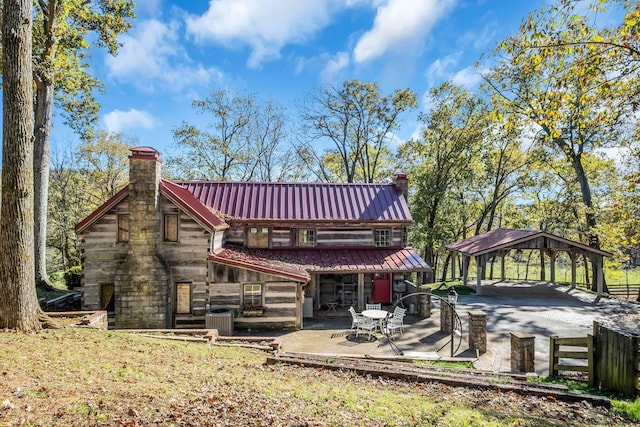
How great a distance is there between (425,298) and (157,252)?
41.1 ft

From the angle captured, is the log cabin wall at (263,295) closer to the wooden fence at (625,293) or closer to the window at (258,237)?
the window at (258,237)

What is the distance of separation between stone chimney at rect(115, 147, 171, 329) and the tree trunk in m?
6.56

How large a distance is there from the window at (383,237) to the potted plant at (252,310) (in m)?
8.17

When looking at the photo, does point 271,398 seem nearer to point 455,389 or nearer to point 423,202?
point 455,389

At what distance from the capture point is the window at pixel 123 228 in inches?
596

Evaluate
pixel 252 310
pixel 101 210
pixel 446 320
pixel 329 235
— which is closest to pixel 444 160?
pixel 329 235

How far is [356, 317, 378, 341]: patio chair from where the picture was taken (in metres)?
13.6

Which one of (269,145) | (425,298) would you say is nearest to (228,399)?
(425,298)

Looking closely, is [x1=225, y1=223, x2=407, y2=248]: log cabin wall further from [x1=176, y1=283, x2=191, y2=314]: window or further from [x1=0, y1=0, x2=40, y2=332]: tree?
[x1=0, y1=0, x2=40, y2=332]: tree

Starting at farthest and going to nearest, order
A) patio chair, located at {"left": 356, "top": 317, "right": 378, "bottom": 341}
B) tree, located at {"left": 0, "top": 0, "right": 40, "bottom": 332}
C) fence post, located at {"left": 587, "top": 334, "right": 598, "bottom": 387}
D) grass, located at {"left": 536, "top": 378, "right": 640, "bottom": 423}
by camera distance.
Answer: patio chair, located at {"left": 356, "top": 317, "right": 378, "bottom": 341} < fence post, located at {"left": 587, "top": 334, "right": 598, "bottom": 387} < tree, located at {"left": 0, "top": 0, "right": 40, "bottom": 332} < grass, located at {"left": 536, "top": 378, "right": 640, "bottom": 423}

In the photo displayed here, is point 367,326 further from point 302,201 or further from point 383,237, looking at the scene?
point 302,201

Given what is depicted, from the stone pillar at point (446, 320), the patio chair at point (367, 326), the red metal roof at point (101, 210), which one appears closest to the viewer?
the patio chair at point (367, 326)

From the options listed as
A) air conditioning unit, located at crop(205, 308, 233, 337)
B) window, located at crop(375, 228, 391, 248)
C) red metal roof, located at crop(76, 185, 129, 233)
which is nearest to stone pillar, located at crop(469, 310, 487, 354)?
window, located at crop(375, 228, 391, 248)

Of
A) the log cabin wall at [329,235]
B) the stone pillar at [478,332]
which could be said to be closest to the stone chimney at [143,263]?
the log cabin wall at [329,235]
